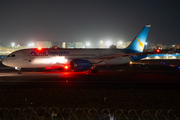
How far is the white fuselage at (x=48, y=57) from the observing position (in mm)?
32031

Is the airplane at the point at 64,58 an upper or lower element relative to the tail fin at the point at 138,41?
lower

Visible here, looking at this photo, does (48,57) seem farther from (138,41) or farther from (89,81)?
(138,41)

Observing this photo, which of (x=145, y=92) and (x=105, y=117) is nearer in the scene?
(x=105, y=117)

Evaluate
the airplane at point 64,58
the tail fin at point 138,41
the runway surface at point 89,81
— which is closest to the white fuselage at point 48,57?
the airplane at point 64,58

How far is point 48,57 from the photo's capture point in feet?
109

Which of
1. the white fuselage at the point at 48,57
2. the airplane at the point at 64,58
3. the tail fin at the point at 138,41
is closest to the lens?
the airplane at the point at 64,58

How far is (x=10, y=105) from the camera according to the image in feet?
42.8

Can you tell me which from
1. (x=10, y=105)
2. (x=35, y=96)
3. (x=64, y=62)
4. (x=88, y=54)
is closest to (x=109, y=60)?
(x=88, y=54)

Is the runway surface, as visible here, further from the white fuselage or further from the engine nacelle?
the white fuselage

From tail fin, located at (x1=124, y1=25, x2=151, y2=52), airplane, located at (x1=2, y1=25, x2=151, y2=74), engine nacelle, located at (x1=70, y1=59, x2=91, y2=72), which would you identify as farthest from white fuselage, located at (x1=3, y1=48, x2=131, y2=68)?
tail fin, located at (x1=124, y1=25, x2=151, y2=52)

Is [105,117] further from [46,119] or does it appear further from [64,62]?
[64,62]

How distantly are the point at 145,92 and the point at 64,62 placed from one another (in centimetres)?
1916

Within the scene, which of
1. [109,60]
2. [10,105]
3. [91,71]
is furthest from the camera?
[109,60]

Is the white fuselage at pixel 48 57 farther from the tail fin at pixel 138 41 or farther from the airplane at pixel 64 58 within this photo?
the tail fin at pixel 138 41
